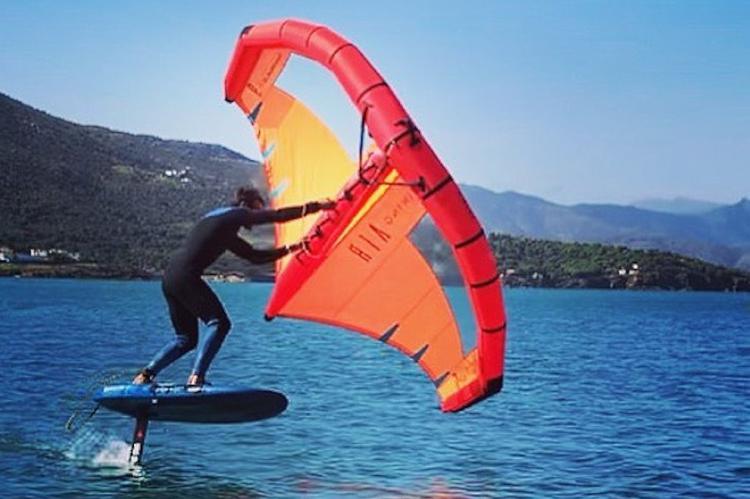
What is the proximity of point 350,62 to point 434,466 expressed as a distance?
10.3m

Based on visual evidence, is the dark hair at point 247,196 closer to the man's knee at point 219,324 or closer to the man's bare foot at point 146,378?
the man's knee at point 219,324

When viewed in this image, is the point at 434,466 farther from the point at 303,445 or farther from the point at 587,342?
the point at 587,342

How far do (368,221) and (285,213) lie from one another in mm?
1753

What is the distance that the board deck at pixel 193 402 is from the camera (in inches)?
564

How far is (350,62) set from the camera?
1245 centimetres

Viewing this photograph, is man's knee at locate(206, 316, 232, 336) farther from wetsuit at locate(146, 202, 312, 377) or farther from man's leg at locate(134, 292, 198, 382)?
man's leg at locate(134, 292, 198, 382)

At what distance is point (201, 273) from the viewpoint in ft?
47.2

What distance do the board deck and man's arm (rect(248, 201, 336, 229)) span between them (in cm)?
221

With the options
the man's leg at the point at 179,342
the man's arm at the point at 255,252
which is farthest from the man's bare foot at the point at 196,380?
the man's arm at the point at 255,252

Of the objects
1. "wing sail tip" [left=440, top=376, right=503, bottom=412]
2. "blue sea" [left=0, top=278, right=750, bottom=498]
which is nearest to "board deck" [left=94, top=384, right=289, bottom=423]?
"wing sail tip" [left=440, top=376, right=503, bottom=412]

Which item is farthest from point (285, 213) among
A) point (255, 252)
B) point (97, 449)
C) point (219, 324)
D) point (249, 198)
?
point (97, 449)

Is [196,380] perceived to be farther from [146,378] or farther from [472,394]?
[472,394]

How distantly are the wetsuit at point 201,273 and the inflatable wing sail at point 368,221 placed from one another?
784mm

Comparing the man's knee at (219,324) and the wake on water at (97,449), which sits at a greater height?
the man's knee at (219,324)
